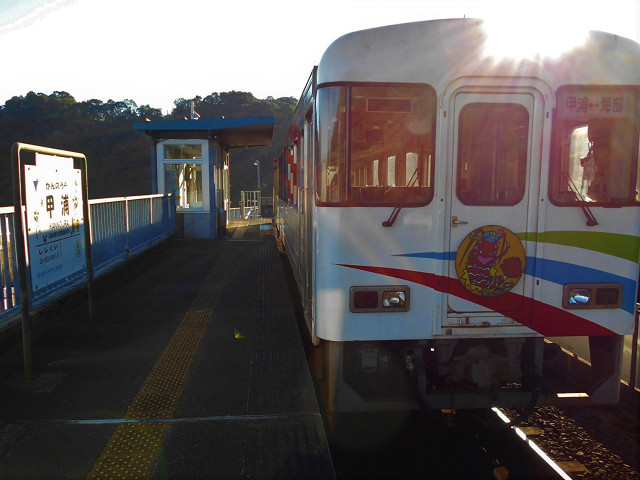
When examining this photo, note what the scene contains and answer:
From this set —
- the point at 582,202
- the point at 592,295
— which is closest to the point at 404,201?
the point at 582,202

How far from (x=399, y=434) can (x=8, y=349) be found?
13.7 feet

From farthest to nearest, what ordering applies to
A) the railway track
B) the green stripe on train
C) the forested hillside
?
the forested hillside → the green stripe on train → the railway track

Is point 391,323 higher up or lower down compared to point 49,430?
higher up

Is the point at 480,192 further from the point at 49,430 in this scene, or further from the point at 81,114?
the point at 81,114

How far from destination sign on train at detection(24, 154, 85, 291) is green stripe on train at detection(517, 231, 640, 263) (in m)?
4.44

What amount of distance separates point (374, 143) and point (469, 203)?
808 millimetres

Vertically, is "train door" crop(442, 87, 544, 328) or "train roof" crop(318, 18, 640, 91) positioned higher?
"train roof" crop(318, 18, 640, 91)

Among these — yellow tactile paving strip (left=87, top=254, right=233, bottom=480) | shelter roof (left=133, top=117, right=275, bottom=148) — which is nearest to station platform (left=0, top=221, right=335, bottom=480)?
yellow tactile paving strip (left=87, top=254, right=233, bottom=480)

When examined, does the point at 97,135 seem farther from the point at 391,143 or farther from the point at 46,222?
the point at 391,143

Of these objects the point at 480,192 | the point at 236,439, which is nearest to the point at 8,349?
the point at 236,439

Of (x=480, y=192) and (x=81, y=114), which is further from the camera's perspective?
(x=81, y=114)

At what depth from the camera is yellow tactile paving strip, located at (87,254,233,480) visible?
3271mm

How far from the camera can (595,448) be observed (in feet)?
12.4

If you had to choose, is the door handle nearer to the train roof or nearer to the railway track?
the train roof
